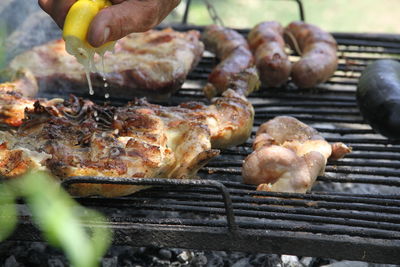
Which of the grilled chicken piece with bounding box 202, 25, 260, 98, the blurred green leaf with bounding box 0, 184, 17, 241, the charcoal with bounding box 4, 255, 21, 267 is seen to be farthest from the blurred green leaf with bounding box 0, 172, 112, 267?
the grilled chicken piece with bounding box 202, 25, 260, 98

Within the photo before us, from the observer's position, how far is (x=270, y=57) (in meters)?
5.25

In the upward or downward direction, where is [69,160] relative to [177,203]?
upward

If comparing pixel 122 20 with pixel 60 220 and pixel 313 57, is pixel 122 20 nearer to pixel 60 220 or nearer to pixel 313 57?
pixel 60 220

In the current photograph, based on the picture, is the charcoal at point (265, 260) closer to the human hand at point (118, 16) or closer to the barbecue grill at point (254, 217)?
the barbecue grill at point (254, 217)

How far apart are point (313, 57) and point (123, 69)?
185 cm

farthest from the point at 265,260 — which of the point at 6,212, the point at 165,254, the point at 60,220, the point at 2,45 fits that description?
the point at 2,45

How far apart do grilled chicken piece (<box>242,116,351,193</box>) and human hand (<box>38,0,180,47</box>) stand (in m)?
1.19

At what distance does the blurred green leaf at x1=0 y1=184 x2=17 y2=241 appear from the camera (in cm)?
311

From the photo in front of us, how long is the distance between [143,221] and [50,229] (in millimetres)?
545

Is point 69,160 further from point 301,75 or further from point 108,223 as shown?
point 301,75

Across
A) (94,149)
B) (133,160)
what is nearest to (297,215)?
(133,160)

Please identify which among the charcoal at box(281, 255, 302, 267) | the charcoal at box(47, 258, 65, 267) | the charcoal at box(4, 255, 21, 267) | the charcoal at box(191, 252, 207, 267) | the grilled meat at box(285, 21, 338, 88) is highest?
the grilled meat at box(285, 21, 338, 88)

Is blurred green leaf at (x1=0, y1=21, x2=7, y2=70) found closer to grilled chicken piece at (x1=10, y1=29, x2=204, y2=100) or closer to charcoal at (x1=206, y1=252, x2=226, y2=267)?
grilled chicken piece at (x1=10, y1=29, x2=204, y2=100)

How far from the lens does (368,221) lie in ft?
11.3
